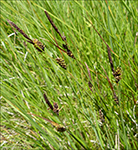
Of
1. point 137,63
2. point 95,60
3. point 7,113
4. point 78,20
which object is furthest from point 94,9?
point 7,113

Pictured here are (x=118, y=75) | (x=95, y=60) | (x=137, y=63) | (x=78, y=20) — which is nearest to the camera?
(x=118, y=75)

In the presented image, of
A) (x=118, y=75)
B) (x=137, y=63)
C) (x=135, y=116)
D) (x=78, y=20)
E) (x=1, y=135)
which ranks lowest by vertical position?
(x=135, y=116)

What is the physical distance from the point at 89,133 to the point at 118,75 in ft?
1.62

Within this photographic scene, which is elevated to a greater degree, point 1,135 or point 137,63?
point 137,63

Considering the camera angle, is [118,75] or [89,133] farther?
[89,133]

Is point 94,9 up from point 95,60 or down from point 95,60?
up

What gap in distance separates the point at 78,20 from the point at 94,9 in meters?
0.15

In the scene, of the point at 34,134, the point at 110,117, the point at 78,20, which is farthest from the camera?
the point at 78,20

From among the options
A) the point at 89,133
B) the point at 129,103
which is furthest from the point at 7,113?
the point at 129,103

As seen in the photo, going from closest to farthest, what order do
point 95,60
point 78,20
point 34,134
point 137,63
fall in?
point 137,63, point 34,134, point 95,60, point 78,20

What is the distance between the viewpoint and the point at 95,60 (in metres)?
1.05

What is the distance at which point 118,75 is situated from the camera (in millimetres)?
454

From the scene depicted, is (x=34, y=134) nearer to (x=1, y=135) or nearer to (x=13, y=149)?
(x=13, y=149)

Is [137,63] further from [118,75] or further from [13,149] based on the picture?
[13,149]
